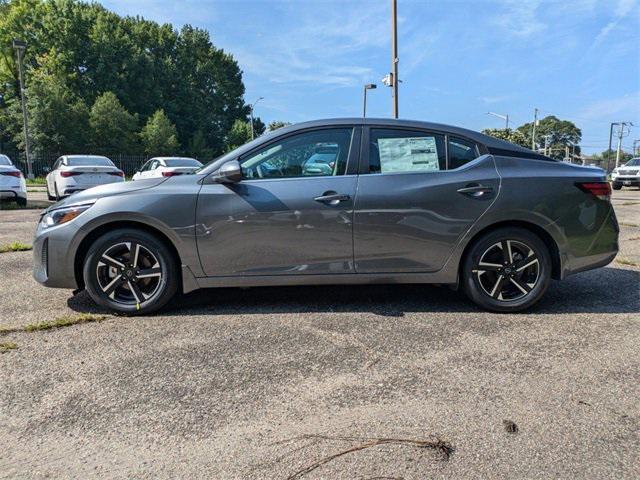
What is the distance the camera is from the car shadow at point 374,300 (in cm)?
399

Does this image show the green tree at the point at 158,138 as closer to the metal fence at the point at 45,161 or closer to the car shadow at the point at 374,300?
the metal fence at the point at 45,161

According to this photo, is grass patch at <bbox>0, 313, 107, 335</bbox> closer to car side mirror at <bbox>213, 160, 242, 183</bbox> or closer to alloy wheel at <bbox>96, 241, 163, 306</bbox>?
alloy wheel at <bbox>96, 241, 163, 306</bbox>

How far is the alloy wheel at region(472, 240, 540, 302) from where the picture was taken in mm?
3893

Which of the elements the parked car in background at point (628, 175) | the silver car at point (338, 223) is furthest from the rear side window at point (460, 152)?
A: the parked car in background at point (628, 175)

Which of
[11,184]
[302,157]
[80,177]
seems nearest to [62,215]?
[302,157]

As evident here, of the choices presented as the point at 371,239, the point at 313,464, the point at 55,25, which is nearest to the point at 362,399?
the point at 313,464

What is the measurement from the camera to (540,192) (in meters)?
3.86

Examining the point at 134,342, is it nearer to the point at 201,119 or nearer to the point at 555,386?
the point at 555,386

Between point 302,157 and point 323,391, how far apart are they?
6.56 ft

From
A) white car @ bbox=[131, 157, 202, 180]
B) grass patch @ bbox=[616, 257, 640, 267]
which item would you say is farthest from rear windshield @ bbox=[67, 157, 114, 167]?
grass patch @ bbox=[616, 257, 640, 267]

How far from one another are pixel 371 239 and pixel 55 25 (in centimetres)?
5708

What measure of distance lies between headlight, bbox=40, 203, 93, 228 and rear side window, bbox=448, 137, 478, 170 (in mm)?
2993

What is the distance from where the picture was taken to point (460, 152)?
400 cm

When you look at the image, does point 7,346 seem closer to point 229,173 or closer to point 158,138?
point 229,173
